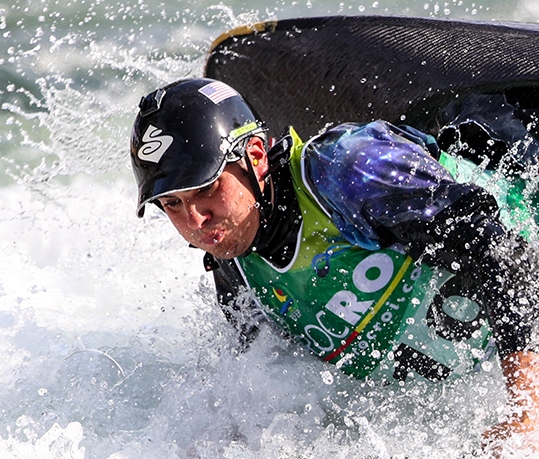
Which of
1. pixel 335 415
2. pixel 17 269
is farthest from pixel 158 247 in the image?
pixel 335 415

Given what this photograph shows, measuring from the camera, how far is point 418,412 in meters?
2.67

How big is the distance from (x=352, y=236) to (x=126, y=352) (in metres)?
1.32

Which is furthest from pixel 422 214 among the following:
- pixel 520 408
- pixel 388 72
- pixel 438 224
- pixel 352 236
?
pixel 388 72

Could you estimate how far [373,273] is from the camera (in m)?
2.47

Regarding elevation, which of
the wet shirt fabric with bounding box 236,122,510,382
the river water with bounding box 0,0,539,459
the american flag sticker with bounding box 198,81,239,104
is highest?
the american flag sticker with bounding box 198,81,239,104

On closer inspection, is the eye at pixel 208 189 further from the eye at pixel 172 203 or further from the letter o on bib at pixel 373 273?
the letter o on bib at pixel 373 273

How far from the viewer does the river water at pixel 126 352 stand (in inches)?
104

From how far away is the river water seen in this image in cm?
265

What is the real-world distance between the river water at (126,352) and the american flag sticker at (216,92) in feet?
2.77

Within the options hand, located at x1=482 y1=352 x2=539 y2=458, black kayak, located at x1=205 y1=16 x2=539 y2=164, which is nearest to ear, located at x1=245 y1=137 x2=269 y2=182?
hand, located at x1=482 y1=352 x2=539 y2=458

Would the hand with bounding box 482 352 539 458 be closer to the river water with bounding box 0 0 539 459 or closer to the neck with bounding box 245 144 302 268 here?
the river water with bounding box 0 0 539 459

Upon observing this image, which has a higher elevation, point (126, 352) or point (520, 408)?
point (520, 408)

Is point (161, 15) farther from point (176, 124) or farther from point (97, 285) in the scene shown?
point (176, 124)

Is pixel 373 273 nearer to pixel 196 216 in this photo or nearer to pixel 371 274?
pixel 371 274
